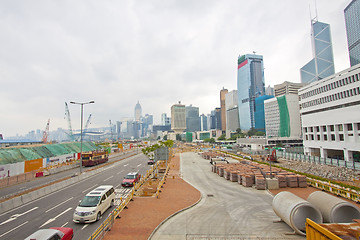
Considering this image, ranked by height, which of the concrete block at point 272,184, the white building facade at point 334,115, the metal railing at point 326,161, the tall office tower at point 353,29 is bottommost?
the metal railing at point 326,161

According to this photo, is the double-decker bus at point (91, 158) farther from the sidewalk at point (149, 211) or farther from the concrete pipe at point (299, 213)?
the concrete pipe at point (299, 213)

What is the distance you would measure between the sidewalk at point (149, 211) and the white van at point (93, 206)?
1625 mm

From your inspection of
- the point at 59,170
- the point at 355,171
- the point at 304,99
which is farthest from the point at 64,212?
the point at 304,99

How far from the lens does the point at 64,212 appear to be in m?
15.5

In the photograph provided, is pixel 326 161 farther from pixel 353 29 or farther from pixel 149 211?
pixel 353 29

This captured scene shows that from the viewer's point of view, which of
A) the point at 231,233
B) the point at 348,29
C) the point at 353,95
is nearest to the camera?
the point at 231,233

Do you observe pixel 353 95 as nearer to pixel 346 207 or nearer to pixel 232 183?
pixel 232 183

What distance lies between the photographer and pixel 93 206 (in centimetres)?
1355

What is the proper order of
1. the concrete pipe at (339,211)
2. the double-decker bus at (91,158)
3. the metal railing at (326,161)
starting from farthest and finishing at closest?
the double-decker bus at (91,158) < the metal railing at (326,161) < the concrete pipe at (339,211)

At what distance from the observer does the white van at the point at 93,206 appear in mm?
12922

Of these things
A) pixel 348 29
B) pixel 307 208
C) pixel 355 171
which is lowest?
pixel 355 171

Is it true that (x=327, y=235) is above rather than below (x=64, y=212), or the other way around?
above

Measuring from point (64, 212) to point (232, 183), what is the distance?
19.6 m

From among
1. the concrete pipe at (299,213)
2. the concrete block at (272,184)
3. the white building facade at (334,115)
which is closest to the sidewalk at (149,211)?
the concrete pipe at (299,213)
